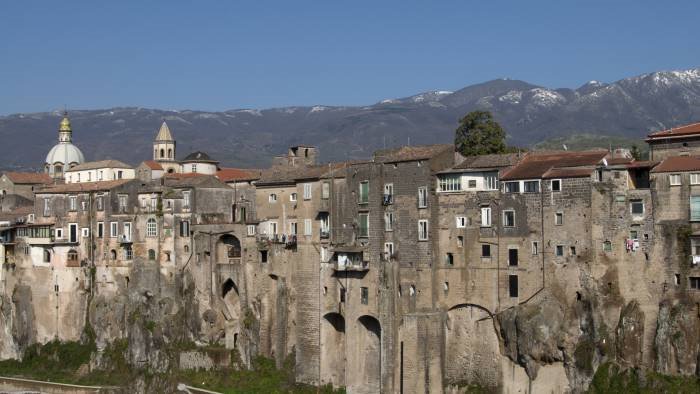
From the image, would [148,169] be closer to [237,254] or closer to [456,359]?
[237,254]

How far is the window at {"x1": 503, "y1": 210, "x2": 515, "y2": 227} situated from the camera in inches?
2591

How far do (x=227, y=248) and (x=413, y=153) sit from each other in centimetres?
2060

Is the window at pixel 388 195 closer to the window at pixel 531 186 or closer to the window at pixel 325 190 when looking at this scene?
the window at pixel 325 190

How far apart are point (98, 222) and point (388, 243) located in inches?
1257

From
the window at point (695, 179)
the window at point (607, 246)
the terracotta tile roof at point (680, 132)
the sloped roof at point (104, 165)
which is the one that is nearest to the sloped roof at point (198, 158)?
the sloped roof at point (104, 165)

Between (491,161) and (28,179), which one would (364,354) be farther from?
(28,179)

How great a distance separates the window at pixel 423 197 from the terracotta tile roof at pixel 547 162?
18.1 ft

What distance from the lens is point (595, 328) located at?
61.8 m

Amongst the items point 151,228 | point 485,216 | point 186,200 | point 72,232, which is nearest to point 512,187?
point 485,216

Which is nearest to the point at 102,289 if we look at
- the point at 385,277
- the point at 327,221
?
the point at 327,221

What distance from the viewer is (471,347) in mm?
67500

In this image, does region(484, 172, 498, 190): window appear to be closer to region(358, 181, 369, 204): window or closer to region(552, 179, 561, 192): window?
region(552, 179, 561, 192): window

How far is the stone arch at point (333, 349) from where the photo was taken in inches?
2950

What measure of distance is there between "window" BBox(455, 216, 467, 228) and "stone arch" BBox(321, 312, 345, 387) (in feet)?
38.2
